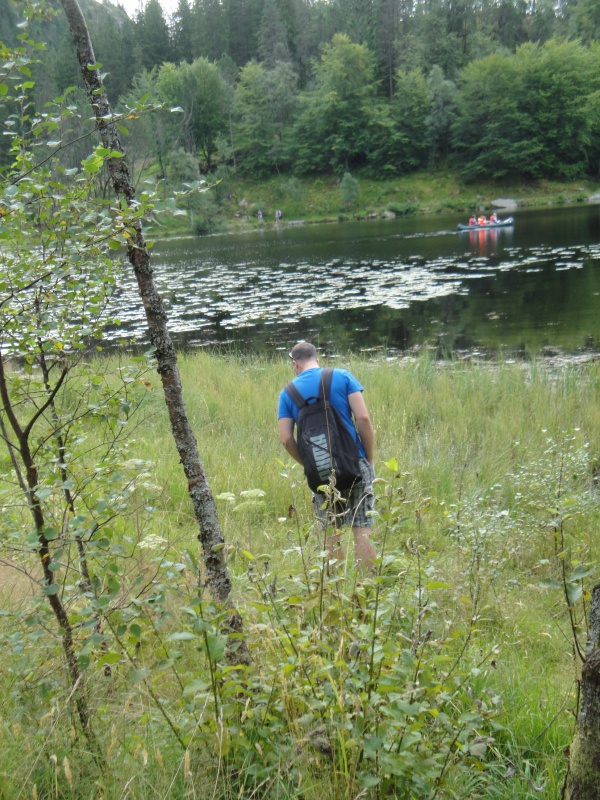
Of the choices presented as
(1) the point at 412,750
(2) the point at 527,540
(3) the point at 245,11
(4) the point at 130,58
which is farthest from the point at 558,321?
(3) the point at 245,11

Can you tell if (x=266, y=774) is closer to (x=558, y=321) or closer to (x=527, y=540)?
(x=527, y=540)

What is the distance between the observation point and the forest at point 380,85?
231 ft

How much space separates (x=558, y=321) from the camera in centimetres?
1738

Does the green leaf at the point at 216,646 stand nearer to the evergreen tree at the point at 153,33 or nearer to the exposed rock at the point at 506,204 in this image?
the exposed rock at the point at 506,204

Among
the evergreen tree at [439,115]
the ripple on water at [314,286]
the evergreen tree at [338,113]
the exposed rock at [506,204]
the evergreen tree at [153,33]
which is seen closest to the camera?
the ripple on water at [314,286]

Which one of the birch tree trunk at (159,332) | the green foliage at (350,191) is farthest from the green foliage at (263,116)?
the birch tree trunk at (159,332)

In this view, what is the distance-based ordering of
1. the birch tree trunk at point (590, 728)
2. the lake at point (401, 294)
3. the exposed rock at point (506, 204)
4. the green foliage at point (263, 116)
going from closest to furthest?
the birch tree trunk at point (590, 728)
the lake at point (401, 294)
the exposed rock at point (506, 204)
the green foliage at point (263, 116)

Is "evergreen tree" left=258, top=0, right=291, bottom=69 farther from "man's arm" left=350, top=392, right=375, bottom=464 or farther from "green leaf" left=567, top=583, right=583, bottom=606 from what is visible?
"green leaf" left=567, top=583, right=583, bottom=606

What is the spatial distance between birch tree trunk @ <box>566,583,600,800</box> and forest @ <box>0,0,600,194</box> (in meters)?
49.8

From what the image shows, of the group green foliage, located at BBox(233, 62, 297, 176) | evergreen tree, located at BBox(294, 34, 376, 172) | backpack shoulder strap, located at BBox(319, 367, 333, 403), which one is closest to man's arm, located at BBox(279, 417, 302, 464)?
backpack shoulder strap, located at BBox(319, 367, 333, 403)

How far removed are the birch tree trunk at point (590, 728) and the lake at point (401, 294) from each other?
7.34 meters

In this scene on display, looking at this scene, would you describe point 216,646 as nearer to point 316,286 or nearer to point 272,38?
point 316,286

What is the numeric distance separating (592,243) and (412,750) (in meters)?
31.9

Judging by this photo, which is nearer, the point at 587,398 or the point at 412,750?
the point at 412,750
